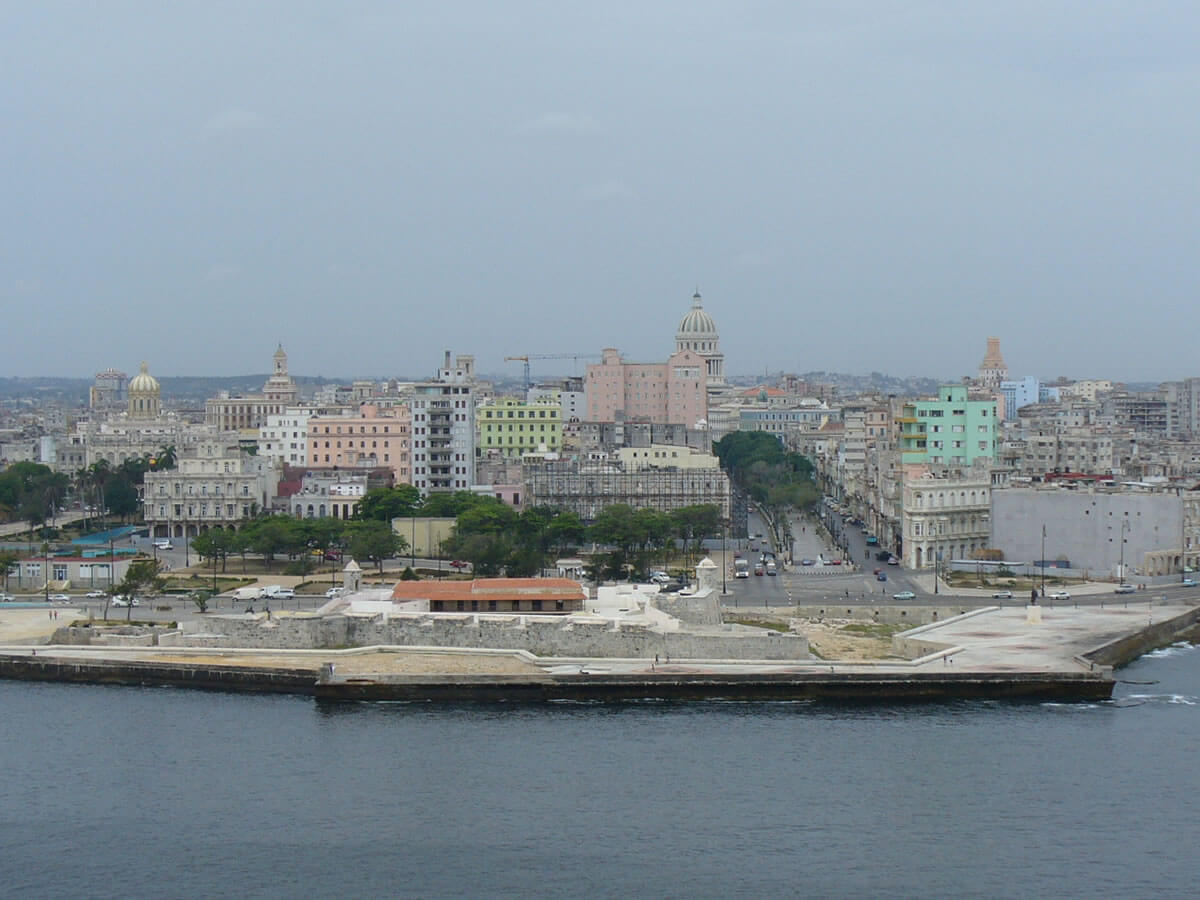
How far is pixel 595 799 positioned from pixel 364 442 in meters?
48.0

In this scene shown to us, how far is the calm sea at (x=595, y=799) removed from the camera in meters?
26.9

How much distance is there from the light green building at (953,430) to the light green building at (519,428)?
1985 cm

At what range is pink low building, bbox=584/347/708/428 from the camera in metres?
107

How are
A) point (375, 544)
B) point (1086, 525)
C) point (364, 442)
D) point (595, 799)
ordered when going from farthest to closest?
point (364, 442) < point (375, 544) < point (1086, 525) < point (595, 799)

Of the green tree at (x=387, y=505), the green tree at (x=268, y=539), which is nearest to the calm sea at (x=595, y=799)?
the green tree at (x=268, y=539)

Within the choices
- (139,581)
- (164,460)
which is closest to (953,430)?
(139,581)

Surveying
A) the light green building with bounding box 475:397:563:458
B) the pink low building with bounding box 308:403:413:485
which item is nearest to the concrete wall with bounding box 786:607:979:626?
the pink low building with bounding box 308:403:413:485

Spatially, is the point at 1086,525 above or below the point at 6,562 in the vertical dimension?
above

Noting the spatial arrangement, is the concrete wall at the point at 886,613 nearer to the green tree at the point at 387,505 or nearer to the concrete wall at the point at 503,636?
the concrete wall at the point at 503,636

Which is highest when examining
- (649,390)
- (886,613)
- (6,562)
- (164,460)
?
(649,390)

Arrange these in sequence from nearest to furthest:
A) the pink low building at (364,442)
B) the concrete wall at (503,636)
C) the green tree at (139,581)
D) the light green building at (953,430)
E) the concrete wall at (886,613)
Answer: the concrete wall at (503,636)
the concrete wall at (886,613)
the green tree at (139,581)
the light green building at (953,430)
the pink low building at (364,442)

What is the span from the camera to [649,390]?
108188mm

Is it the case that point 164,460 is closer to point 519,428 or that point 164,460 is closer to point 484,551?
point 519,428

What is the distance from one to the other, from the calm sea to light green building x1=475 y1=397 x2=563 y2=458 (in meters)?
45.6
